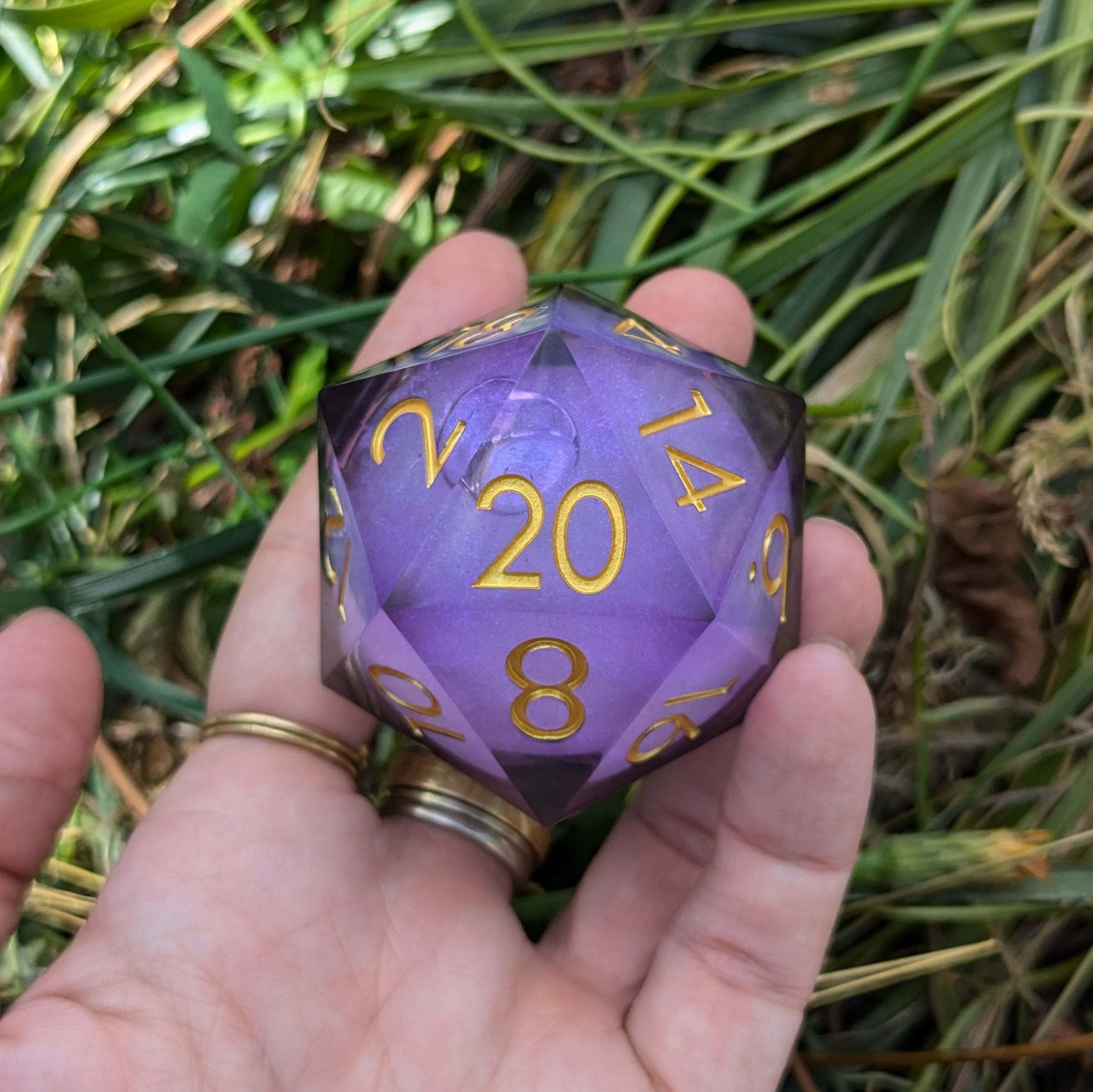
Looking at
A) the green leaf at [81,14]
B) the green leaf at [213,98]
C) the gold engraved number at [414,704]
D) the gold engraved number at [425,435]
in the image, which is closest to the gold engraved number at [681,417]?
the gold engraved number at [425,435]

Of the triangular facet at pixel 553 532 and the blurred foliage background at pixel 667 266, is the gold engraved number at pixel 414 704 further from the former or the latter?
the blurred foliage background at pixel 667 266

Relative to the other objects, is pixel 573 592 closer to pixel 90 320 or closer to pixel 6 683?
pixel 6 683

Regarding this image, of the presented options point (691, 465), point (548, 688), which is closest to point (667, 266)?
point (691, 465)

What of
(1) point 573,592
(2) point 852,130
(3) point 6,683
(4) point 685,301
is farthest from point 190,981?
(2) point 852,130

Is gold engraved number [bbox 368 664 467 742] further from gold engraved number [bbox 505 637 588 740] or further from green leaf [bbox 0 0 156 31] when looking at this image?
green leaf [bbox 0 0 156 31]

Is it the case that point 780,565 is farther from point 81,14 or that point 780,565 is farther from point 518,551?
point 81,14

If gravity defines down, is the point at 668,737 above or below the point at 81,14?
below
